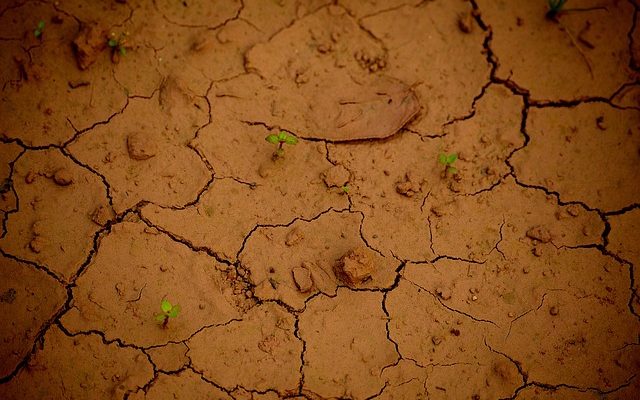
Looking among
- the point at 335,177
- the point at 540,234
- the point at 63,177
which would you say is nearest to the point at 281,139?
the point at 335,177

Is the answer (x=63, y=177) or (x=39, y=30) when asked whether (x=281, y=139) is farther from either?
(x=39, y=30)

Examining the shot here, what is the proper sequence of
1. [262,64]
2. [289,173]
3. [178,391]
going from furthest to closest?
[262,64] < [289,173] < [178,391]

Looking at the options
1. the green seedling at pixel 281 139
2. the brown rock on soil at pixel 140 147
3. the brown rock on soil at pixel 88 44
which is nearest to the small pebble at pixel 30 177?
the brown rock on soil at pixel 140 147

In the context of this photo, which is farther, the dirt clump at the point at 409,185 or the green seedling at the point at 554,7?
the green seedling at the point at 554,7

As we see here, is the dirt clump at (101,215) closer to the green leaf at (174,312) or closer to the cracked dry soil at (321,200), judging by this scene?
the cracked dry soil at (321,200)

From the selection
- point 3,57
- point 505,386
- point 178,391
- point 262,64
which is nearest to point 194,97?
point 262,64

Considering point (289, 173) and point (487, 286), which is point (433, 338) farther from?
point (289, 173)
